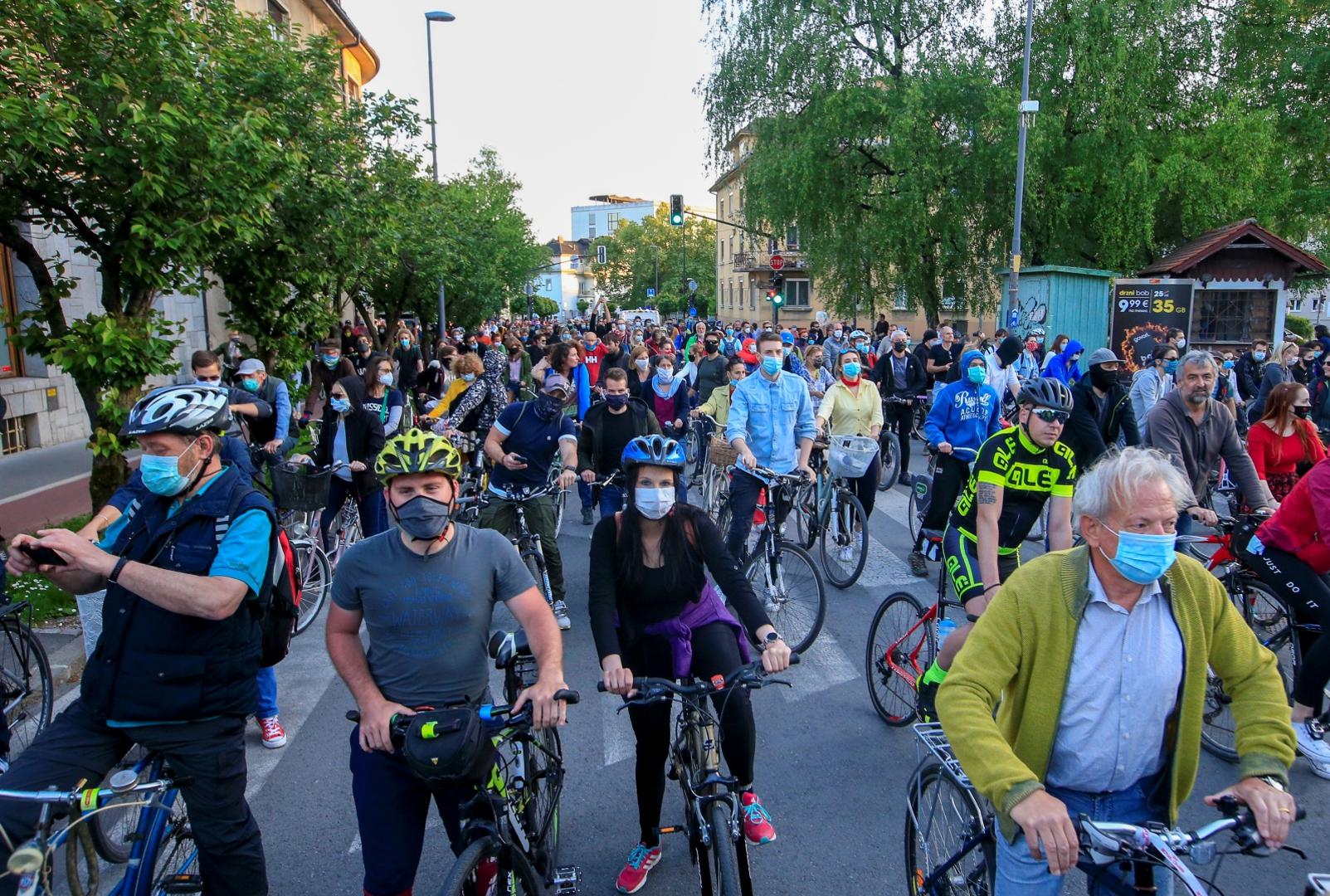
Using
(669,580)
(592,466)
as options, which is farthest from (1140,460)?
(592,466)

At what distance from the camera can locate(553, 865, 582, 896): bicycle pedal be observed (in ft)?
11.3

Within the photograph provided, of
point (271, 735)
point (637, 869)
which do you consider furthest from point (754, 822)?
point (271, 735)

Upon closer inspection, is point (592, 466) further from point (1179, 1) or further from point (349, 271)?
point (1179, 1)

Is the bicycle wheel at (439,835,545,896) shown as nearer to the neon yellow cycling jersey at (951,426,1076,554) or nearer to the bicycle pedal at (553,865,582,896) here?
the bicycle pedal at (553,865,582,896)

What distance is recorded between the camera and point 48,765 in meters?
2.84

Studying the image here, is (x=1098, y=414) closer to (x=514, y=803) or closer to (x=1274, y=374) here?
(x=514, y=803)

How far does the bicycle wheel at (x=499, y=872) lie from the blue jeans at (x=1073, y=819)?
4.77 feet

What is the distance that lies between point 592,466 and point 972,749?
5938 millimetres

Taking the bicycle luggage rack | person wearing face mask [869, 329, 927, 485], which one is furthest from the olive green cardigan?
person wearing face mask [869, 329, 927, 485]

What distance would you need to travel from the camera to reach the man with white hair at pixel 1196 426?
5.98 metres

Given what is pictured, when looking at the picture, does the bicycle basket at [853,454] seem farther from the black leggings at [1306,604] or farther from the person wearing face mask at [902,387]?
the person wearing face mask at [902,387]

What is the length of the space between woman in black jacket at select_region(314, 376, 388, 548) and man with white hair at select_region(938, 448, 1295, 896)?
6224mm

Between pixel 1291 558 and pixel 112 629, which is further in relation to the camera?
pixel 1291 558

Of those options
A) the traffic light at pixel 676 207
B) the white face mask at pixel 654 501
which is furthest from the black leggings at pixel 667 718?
the traffic light at pixel 676 207
